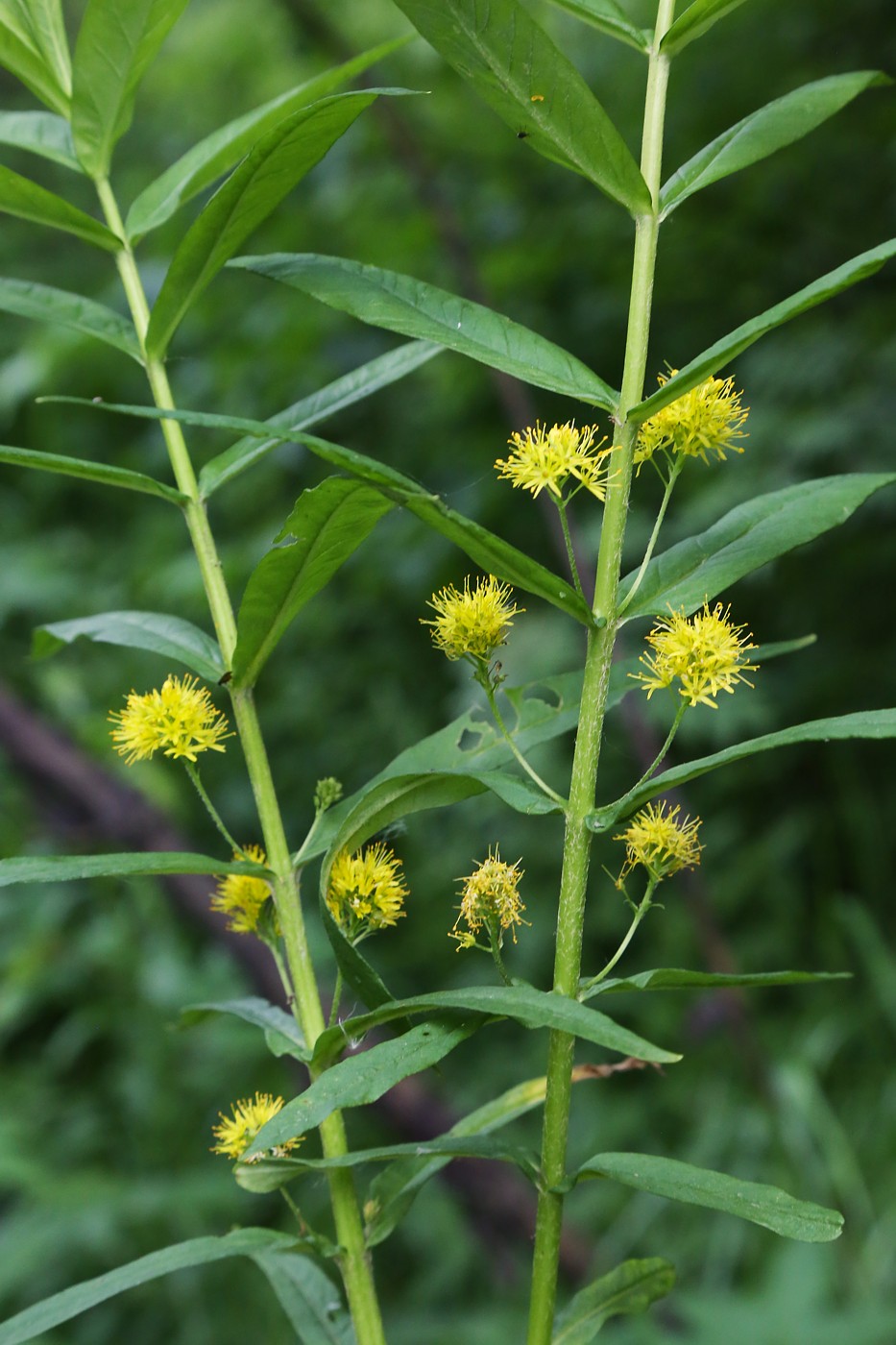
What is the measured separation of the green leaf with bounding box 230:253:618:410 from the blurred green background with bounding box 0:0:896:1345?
5.25ft

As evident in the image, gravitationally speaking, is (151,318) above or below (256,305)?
below

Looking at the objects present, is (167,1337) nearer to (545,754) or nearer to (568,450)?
(545,754)

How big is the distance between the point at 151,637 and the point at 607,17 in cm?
41

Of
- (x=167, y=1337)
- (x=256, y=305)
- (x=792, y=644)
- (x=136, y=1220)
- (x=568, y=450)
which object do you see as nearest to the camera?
(x=568, y=450)

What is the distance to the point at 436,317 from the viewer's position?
1.85 ft

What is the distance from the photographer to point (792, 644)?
652 millimetres

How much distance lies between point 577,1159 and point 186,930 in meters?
1.11

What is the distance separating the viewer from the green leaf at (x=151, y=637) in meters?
0.64

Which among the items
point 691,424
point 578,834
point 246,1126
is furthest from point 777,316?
point 246,1126

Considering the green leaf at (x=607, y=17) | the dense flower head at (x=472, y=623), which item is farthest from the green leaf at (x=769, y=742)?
the green leaf at (x=607, y=17)

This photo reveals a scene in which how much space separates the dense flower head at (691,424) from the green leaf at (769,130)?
0.09 metres

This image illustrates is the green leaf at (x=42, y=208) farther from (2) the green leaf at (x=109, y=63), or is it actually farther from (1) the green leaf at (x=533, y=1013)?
(1) the green leaf at (x=533, y=1013)

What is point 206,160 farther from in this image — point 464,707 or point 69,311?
point 464,707

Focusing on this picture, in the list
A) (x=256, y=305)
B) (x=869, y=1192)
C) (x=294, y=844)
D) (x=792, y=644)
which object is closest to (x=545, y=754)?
(x=294, y=844)
